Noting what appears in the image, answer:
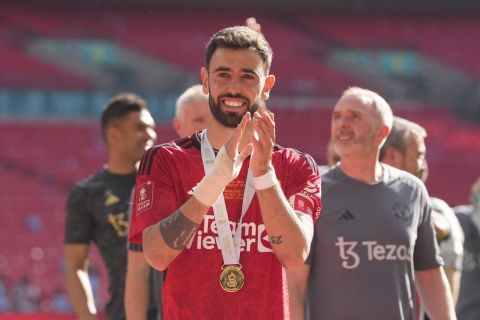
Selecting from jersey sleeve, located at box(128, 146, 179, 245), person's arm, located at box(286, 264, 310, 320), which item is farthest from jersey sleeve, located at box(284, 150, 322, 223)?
person's arm, located at box(286, 264, 310, 320)

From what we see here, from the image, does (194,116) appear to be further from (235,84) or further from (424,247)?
(235,84)

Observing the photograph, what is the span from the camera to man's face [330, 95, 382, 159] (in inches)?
166

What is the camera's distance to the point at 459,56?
21938 mm

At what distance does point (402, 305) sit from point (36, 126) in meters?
16.8

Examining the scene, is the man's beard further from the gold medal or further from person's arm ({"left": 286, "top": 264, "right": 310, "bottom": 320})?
person's arm ({"left": 286, "top": 264, "right": 310, "bottom": 320})

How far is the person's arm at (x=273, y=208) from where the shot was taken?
8.38ft

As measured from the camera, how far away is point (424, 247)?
4.19m

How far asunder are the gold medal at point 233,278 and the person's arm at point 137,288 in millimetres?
1270

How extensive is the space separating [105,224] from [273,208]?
250cm

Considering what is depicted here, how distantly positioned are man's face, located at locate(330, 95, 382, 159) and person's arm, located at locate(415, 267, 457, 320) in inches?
22.8

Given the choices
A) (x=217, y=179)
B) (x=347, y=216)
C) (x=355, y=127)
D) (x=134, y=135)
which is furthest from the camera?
(x=134, y=135)

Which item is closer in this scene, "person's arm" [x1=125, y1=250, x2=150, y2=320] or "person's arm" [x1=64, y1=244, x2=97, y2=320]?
Result: "person's arm" [x1=125, y1=250, x2=150, y2=320]

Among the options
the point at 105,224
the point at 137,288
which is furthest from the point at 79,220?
the point at 137,288

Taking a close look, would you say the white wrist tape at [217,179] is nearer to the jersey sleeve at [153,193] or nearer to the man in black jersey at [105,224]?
the jersey sleeve at [153,193]
